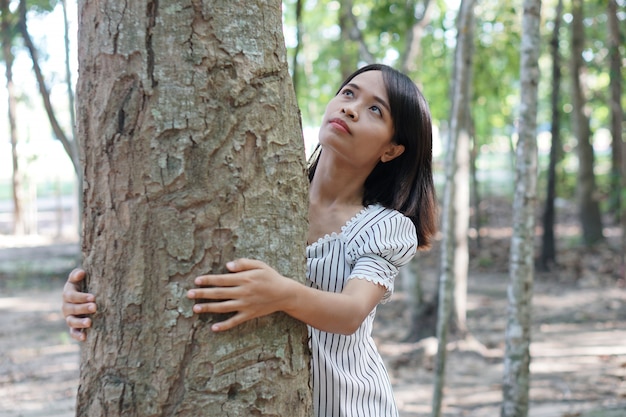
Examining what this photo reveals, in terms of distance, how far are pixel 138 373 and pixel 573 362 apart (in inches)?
257

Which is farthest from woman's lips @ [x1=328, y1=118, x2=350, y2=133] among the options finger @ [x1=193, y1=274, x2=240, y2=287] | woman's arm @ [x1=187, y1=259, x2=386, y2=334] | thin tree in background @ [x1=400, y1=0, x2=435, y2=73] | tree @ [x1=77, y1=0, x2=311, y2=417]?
thin tree in background @ [x1=400, y1=0, x2=435, y2=73]

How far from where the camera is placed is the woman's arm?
57.1 inches

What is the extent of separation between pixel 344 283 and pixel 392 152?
43cm

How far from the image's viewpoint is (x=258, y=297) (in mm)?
1463

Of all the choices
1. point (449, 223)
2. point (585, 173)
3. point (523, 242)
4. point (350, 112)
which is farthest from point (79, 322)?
point (585, 173)

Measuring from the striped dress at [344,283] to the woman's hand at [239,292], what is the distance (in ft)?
1.17

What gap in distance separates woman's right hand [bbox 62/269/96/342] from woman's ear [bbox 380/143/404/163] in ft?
2.96

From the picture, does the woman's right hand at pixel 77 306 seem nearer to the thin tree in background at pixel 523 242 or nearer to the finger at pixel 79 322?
the finger at pixel 79 322

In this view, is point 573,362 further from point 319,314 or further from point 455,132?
point 319,314

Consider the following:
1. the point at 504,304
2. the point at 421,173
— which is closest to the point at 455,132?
the point at 421,173

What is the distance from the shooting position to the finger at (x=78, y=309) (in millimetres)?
1527

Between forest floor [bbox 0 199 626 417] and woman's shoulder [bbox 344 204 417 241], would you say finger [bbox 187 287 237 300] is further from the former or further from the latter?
forest floor [bbox 0 199 626 417]

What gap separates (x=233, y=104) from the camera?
1.52 m

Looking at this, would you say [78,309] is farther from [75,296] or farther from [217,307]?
[217,307]
